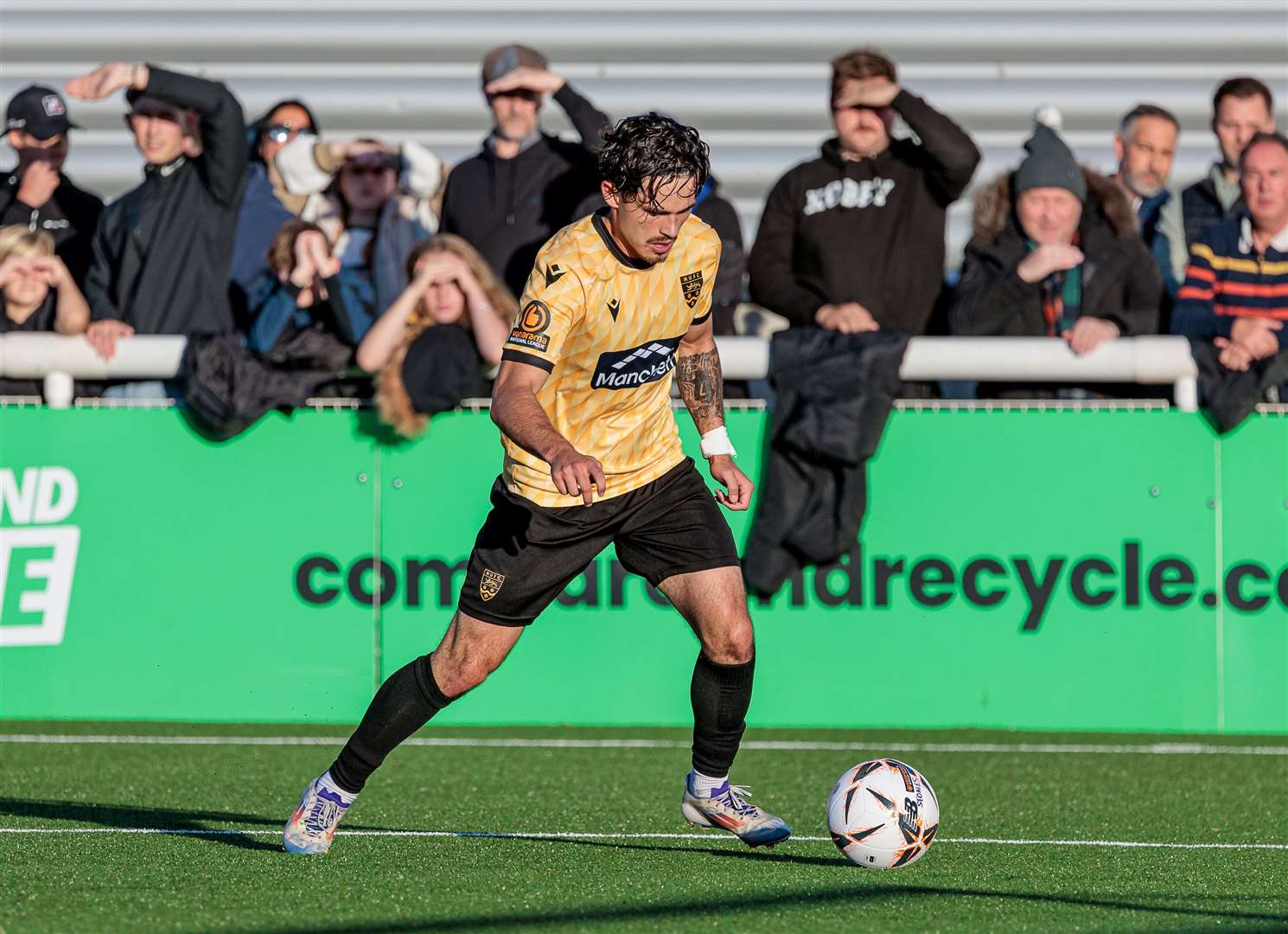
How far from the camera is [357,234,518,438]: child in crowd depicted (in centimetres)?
830

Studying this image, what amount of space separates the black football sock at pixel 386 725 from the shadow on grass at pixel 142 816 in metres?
0.43

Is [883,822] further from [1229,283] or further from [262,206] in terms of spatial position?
[262,206]

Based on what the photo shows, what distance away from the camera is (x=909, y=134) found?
1122cm

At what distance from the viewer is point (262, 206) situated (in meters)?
9.18

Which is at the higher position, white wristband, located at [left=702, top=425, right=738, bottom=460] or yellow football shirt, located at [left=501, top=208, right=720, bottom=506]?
yellow football shirt, located at [left=501, top=208, right=720, bottom=506]

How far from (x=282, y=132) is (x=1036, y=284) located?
353 cm

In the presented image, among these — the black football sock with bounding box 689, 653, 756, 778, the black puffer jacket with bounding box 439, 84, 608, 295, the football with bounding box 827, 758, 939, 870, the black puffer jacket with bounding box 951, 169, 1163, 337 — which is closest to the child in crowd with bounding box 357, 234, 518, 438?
the black puffer jacket with bounding box 439, 84, 608, 295

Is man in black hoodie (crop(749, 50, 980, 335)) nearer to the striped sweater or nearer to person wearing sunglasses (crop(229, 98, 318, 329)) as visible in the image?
the striped sweater

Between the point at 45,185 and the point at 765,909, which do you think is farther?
the point at 45,185

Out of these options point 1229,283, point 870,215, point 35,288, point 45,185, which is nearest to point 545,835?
point 870,215

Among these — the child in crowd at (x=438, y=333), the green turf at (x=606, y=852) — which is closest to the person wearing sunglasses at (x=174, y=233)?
the child in crowd at (x=438, y=333)

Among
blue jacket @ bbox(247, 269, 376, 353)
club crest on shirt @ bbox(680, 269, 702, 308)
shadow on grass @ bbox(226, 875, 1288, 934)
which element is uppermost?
blue jacket @ bbox(247, 269, 376, 353)

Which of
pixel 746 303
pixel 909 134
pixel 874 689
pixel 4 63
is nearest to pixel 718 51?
pixel 909 134

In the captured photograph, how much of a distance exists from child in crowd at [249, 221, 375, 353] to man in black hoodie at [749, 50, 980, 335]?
5.56 ft
